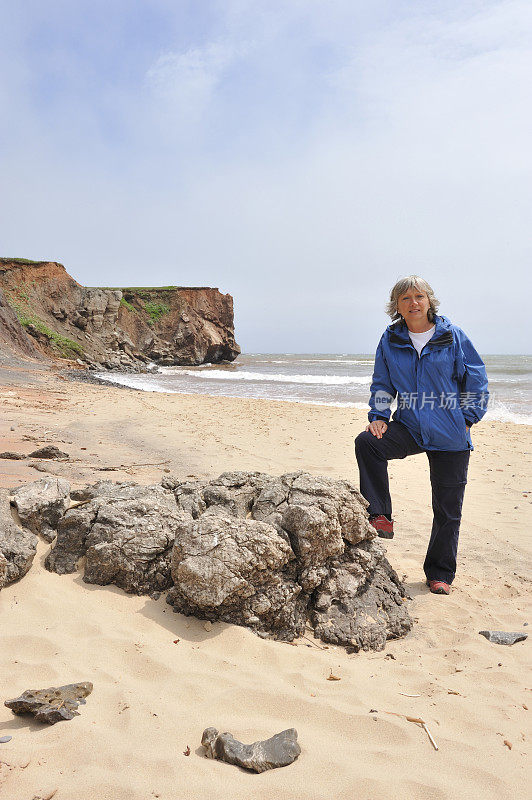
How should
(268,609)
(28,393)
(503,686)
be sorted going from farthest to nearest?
(28,393)
(268,609)
(503,686)

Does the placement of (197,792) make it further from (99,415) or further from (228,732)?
(99,415)

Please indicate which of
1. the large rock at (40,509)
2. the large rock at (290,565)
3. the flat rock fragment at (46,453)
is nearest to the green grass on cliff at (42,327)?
the flat rock fragment at (46,453)

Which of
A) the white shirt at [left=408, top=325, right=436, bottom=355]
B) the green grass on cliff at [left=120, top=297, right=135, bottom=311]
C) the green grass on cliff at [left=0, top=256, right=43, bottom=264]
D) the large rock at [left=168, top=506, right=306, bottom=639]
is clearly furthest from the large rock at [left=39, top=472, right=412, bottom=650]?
the green grass on cliff at [left=120, top=297, right=135, bottom=311]

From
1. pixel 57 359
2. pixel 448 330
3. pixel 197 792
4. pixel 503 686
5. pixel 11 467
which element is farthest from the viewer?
pixel 57 359

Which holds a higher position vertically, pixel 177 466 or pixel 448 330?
pixel 448 330

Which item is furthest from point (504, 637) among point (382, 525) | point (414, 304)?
point (414, 304)

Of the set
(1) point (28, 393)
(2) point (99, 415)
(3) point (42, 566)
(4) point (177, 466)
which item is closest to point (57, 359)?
(1) point (28, 393)

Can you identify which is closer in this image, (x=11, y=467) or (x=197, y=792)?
(x=197, y=792)

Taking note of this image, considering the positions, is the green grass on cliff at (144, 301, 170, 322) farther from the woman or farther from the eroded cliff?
the woman

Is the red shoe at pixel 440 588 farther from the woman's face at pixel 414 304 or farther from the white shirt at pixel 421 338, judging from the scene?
the woman's face at pixel 414 304

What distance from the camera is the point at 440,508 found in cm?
364

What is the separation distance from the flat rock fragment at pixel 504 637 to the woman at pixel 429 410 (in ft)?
1.86

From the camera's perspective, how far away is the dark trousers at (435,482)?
3547 millimetres

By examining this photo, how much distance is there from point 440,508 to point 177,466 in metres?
3.97
